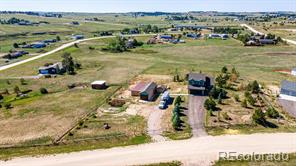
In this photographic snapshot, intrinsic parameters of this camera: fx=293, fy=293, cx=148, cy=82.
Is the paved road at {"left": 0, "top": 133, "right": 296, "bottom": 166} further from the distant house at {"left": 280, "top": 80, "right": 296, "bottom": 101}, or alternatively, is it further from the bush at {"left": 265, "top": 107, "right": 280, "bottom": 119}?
the distant house at {"left": 280, "top": 80, "right": 296, "bottom": 101}

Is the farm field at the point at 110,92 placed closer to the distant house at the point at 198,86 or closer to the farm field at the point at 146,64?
the farm field at the point at 146,64

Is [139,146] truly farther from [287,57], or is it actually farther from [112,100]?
[287,57]

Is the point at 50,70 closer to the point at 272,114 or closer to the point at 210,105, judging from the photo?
the point at 210,105

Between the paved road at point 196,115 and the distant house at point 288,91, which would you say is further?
the distant house at point 288,91

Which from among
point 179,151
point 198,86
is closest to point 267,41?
point 198,86

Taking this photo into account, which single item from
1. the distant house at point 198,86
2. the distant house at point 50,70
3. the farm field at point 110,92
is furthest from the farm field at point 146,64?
the distant house at point 198,86

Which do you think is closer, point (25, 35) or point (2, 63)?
point (2, 63)

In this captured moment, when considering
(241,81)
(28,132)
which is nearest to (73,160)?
(28,132)

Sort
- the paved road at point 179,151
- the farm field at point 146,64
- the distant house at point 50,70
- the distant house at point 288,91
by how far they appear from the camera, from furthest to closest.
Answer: the distant house at point 50,70, the farm field at point 146,64, the distant house at point 288,91, the paved road at point 179,151
